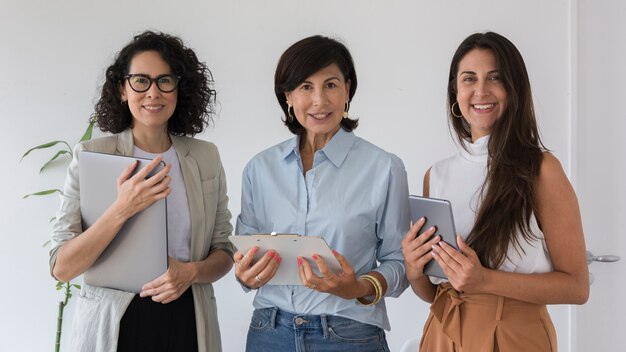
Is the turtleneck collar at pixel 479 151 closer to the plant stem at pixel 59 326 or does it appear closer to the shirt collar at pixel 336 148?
the shirt collar at pixel 336 148

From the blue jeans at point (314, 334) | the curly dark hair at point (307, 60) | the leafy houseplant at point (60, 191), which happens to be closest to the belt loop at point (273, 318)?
the blue jeans at point (314, 334)

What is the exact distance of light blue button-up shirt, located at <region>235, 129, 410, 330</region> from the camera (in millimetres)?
1941

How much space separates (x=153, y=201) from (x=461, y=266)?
0.81m

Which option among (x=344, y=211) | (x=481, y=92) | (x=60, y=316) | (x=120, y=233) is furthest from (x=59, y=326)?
(x=481, y=92)

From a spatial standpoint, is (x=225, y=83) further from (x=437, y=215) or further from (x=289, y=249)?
(x=437, y=215)

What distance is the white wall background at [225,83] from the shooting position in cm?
336

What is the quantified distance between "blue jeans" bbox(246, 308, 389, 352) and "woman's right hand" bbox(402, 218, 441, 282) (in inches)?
9.0

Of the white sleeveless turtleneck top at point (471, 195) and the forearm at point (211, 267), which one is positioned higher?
the white sleeveless turtleneck top at point (471, 195)

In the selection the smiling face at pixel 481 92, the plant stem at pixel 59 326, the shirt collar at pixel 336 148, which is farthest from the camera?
the plant stem at pixel 59 326

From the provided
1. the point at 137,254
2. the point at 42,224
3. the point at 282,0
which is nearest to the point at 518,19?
the point at 282,0

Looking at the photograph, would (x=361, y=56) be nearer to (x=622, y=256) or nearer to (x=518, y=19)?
(x=518, y=19)

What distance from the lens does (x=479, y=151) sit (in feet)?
6.42

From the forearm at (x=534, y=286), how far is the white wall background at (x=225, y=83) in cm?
157

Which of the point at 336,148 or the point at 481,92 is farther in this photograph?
the point at 336,148
